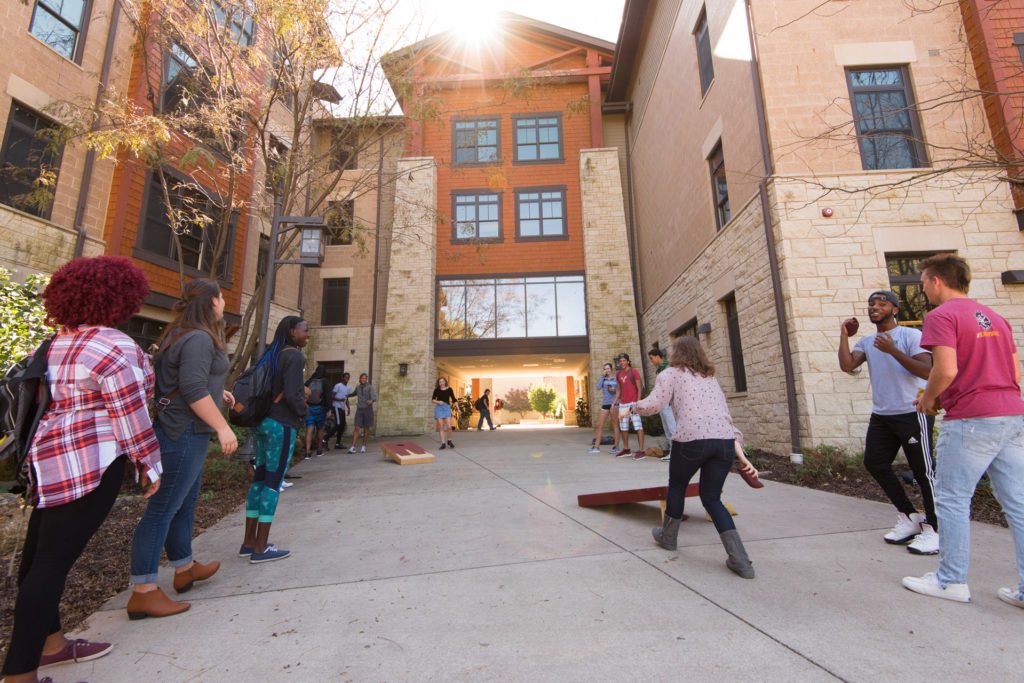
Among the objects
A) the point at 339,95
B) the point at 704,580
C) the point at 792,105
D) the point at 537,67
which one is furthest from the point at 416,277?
the point at 704,580

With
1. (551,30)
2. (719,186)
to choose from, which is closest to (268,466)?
(719,186)

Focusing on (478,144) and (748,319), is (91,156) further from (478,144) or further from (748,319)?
(748,319)

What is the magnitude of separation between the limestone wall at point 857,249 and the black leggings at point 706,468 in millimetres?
4705

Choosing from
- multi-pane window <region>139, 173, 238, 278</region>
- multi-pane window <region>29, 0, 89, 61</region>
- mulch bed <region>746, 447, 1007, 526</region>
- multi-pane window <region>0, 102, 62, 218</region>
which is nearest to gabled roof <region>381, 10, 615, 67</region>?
multi-pane window <region>29, 0, 89, 61</region>

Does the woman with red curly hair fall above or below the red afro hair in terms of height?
below

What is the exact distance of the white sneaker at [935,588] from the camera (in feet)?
7.82

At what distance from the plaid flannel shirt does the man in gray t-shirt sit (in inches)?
180

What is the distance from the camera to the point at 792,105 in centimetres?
762

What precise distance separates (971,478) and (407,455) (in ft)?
23.8

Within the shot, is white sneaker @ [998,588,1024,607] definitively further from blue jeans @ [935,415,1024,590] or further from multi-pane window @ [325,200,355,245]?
multi-pane window @ [325,200,355,245]

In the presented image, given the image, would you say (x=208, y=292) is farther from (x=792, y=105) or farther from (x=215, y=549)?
(x=792, y=105)

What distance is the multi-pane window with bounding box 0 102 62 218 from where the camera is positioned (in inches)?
311

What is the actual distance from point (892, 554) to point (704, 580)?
151 cm

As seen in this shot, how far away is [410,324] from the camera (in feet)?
51.4
